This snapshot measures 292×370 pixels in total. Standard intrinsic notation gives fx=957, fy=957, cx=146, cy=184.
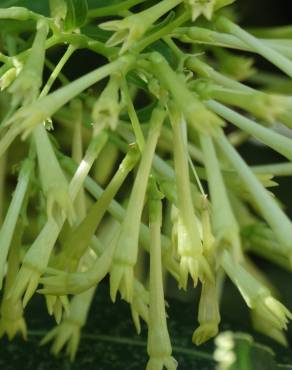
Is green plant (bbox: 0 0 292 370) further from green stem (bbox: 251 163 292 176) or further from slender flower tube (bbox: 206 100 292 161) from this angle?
green stem (bbox: 251 163 292 176)

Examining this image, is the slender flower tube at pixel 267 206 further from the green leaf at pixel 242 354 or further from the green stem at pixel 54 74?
the green leaf at pixel 242 354

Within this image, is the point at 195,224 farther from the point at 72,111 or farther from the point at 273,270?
the point at 273,270

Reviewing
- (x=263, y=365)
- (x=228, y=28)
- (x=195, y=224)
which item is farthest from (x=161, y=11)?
(x=263, y=365)

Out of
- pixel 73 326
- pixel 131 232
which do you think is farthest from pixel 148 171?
pixel 73 326

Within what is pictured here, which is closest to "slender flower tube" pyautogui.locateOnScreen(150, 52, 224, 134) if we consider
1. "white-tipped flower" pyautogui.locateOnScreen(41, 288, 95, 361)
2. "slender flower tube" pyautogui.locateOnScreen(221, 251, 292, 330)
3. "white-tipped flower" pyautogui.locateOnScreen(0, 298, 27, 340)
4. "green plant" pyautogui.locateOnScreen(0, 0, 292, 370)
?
"green plant" pyautogui.locateOnScreen(0, 0, 292, 370)

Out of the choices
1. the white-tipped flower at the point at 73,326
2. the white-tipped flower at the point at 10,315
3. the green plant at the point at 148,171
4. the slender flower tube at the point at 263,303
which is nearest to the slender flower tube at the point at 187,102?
the green plant at the point at 148,171

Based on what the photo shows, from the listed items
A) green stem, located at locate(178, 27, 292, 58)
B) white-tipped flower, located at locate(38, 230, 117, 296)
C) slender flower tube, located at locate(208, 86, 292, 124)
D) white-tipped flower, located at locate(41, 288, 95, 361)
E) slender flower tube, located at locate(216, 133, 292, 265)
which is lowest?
white-tipped flower, located at locate(41, 288, 95, 361)
